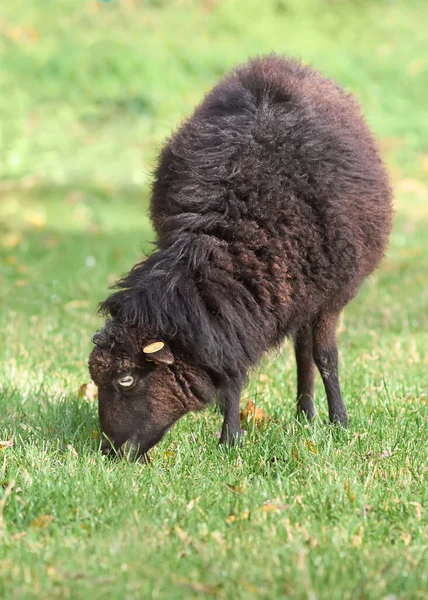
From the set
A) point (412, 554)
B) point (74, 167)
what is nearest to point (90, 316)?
point (412, 554)

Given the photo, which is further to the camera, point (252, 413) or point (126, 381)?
point (252, 413)

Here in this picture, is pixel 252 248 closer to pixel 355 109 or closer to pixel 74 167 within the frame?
pixel 355 109

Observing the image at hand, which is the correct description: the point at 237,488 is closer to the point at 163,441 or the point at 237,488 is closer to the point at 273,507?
the point at 273,507

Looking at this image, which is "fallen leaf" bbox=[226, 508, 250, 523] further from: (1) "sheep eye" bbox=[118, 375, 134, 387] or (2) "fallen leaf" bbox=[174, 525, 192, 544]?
(1) "sheep eye" bbox=[118, 375, 134, 387]

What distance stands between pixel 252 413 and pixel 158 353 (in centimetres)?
110

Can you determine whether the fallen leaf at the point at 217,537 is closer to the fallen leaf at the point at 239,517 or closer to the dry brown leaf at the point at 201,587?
the fallen leaf at the point at 239,517

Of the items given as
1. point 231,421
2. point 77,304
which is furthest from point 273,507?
point 77,304

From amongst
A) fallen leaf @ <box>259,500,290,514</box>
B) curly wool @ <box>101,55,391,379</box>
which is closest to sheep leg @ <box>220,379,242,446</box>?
curly wool @ <box>101,55,391,379</box>

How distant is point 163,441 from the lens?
4.89 m

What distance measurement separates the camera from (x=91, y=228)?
1191 centimetres

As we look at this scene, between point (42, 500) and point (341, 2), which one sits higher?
point (341, 2)

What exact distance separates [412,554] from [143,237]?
340 inches

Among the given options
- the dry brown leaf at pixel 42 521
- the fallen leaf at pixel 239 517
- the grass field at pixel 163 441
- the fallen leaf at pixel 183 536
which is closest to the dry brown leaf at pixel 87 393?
the grass field at pixel 163 441

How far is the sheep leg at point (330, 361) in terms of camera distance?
17.1 ft
